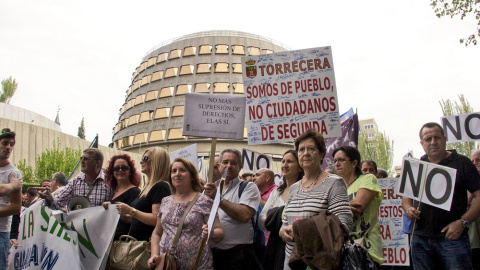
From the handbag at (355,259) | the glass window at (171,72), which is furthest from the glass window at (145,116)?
the handbag at (355,259)

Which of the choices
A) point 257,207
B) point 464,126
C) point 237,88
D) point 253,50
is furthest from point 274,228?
point 253,50

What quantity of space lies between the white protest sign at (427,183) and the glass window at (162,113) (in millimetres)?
54855

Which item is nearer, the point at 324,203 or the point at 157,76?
the point at 324,203

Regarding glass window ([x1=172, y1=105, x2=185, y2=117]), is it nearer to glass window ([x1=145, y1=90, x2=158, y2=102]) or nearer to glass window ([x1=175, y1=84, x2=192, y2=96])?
glass window ([x1=175, y1=84, x2=192, y2=96])

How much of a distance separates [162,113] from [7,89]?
22.8m

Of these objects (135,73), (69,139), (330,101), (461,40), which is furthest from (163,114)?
(330,101)

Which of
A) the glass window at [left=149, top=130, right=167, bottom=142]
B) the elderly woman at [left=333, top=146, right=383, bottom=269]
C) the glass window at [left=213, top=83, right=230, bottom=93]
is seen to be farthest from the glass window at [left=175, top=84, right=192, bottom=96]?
the elderly woman at [left=333, top=146, right=383, bottom=269]

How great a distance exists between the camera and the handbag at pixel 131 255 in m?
3.64

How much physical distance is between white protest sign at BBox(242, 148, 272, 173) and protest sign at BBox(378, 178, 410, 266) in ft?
9.60

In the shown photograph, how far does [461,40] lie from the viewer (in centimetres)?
995

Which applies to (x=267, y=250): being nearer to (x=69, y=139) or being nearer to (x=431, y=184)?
(x=431, y=184)

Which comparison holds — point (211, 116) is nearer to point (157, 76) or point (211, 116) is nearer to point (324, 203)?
point (324, 203)

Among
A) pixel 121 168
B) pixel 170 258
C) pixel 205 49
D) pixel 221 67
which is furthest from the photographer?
pixel 205 49

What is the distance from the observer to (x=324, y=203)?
2.89 meters
